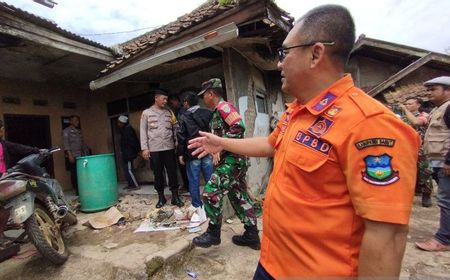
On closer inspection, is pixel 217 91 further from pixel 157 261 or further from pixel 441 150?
pixel 441 150

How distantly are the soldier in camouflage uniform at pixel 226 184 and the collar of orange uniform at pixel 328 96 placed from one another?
6.98 ft

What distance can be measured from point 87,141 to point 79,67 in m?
2.50

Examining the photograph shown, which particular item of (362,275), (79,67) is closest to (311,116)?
(362,275)

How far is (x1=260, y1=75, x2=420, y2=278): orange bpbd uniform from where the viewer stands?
0.85 m

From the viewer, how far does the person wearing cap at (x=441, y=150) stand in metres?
3.14

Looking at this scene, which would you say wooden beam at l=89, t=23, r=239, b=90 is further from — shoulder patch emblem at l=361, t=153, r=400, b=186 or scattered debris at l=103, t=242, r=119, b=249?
shoulder patch emblem at l=361, t=153, r=400, b=186

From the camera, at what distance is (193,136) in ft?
13.9

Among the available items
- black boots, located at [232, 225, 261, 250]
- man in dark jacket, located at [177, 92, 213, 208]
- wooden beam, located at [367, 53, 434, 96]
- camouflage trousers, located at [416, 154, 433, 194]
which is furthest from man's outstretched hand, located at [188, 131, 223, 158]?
wooden beam, located at [367, 53, 434, 96]

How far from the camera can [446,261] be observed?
9.88 ft

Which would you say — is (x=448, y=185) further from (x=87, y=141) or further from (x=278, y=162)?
(x=87, y=141)

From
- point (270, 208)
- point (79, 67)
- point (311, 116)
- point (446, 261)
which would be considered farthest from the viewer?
point (79, 67)

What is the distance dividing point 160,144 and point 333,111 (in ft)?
14.1

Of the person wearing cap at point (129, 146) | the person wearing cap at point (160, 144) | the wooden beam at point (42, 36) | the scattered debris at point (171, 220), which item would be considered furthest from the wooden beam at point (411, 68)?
the wooden beam at point (42, 36)

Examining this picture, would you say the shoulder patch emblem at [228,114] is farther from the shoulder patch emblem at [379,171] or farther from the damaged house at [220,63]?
the shoulder patch emblem at [379,171]
